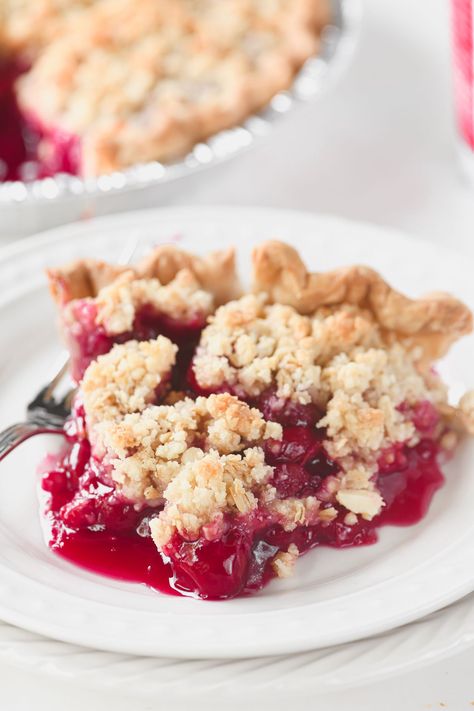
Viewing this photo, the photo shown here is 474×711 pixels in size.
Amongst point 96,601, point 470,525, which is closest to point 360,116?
point 470,525

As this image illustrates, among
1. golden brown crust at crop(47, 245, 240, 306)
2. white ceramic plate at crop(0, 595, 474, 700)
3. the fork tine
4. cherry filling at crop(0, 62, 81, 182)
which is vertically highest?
golden brown crust at crop(47, 245, 240, 306)

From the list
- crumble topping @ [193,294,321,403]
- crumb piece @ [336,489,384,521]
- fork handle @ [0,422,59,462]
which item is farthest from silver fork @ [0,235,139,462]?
crumb piece @ [336,489,384,521]

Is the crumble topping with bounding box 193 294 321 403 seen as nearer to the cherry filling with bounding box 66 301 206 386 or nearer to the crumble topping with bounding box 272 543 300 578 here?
the cherry filling with bounding box 66 301 206 386

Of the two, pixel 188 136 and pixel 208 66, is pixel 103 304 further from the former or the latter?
pixel 208 66

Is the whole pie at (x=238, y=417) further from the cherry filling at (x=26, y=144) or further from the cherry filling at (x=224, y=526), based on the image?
the cherry filling at (x=26, y=144)

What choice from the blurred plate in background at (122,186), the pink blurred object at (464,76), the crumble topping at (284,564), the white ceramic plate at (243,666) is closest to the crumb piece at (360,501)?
the crumble topping at (284,564)

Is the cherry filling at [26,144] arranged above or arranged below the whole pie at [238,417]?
below
